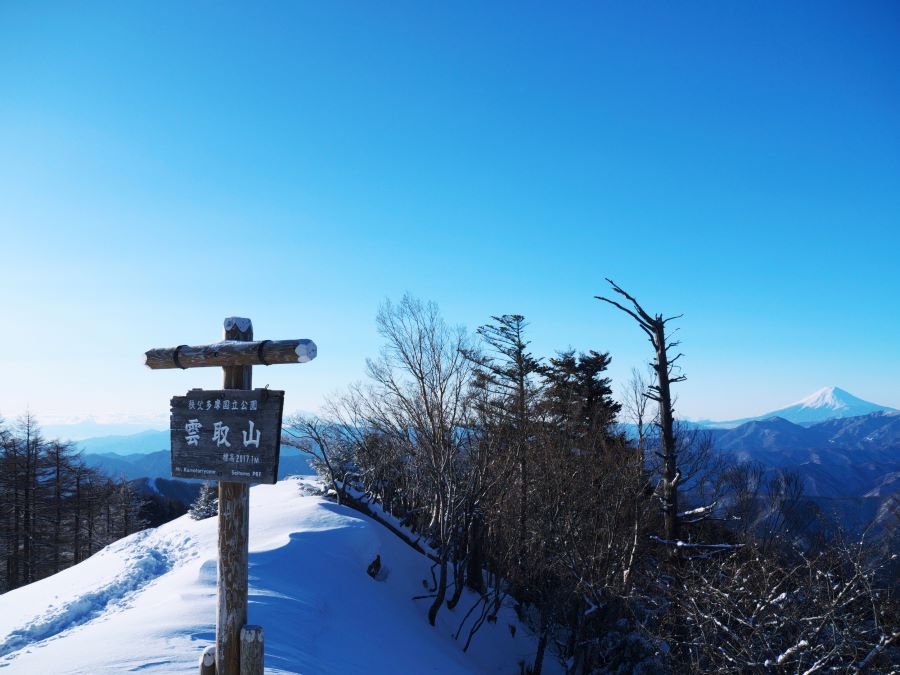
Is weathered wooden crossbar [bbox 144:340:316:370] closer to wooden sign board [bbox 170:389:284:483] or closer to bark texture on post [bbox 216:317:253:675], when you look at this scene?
bark texture on post [bbox 216:317:253:675]

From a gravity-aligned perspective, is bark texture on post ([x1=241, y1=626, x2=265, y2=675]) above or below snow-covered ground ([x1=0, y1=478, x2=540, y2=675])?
above

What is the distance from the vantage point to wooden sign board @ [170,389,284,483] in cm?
420

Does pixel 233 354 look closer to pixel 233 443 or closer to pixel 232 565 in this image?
pixel 233 443

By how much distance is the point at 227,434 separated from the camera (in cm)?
431

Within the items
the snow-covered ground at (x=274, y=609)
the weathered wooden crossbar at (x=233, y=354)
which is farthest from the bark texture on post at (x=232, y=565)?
the snow-covered ground at (x=274, y=609)

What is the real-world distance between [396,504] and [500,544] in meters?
9.24

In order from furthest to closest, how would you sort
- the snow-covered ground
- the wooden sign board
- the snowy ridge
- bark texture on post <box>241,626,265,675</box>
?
the snowy ridge < the snow-covered ground < bark texture on post <box>241,626,265,675</box> < the wooden sign board

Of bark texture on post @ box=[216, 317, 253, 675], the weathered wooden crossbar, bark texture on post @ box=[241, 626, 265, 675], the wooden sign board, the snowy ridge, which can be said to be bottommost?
the snowy ridge

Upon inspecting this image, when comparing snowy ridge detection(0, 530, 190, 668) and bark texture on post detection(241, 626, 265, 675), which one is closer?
bark texture on post detection(241, 626, 265, 675)

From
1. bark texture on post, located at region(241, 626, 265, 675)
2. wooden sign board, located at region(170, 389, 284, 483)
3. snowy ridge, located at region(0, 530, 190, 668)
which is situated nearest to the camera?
wooden sign board, located at region(170, 389, 284, 483)

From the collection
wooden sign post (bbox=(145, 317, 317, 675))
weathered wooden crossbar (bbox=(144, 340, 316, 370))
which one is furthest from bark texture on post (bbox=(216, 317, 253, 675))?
weathered wooden crossbar (bbox=(144, 340, 316, 370))

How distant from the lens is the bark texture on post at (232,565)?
4375 millimetres

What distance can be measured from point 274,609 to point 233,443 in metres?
5.48

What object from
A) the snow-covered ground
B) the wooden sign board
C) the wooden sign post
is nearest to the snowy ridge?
the snow-covered ground
